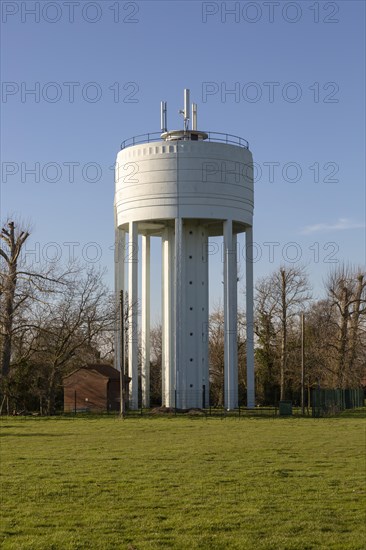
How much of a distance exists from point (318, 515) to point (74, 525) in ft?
13.1

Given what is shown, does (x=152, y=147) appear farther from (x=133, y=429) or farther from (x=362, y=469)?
(x=362, y=469)

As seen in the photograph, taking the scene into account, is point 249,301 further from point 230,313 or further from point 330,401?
point 330,401

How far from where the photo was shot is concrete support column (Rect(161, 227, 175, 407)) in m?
54.0

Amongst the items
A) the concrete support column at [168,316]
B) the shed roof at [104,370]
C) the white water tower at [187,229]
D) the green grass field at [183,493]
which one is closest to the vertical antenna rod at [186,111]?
the white water tower at [187,229]

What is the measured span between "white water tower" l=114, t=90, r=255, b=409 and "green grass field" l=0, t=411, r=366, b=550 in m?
23.0

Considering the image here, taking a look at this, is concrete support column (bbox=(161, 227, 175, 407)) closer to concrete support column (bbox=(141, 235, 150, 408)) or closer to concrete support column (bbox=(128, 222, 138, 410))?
concrete support column (bbox=(141, 235, 150, 408))

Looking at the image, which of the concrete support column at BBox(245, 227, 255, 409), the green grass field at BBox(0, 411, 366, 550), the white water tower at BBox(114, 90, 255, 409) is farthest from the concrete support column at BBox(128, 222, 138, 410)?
the green grass field at BBox(0, 411, 366, 550)

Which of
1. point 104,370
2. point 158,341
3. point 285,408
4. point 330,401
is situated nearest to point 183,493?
point 285,408

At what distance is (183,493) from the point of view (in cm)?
1678

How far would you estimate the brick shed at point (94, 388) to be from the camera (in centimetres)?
5559

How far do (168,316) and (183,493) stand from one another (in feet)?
128

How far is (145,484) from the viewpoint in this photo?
17.9 metres

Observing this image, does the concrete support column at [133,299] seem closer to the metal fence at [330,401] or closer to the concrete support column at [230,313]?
the concrete support column at [230,313]

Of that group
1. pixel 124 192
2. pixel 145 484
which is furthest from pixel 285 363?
pixel 145 484
